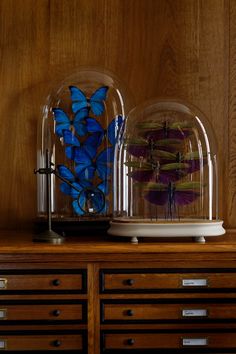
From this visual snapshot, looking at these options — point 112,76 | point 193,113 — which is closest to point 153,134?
point 193,113

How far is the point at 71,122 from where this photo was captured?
79.2 inches

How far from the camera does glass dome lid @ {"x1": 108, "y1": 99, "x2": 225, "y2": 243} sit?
184 cm

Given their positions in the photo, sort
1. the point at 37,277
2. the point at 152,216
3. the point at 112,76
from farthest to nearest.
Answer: the point at 112,76, the point at 152,216, the point at 37,277

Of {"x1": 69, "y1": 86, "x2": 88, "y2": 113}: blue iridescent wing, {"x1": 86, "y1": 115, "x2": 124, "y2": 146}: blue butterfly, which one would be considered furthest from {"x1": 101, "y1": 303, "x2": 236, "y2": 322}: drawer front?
{"x1": 69, "y1": 86, "x2": 88, "y2": 113}: blue iridescent wing

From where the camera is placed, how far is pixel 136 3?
2133 millimetres

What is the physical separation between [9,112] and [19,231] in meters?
0.43

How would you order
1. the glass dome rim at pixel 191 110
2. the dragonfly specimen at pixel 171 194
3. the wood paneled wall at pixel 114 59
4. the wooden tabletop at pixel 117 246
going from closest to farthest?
the wooden tabletop at pixel 117 246 < the dragonfly specimen at pixel 171 194 < the glass dome rim at pixel 191 110 < the wood paneled wall at pixel 114 59

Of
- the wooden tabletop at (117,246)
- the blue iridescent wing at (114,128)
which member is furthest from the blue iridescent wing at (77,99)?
the wooden tabletop at (117,246)

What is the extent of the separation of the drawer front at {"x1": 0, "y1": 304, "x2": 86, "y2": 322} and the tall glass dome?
0.41m

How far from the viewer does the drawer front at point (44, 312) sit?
5.39 feet

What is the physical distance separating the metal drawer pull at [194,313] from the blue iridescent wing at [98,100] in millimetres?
755

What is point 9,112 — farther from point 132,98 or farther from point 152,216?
point 152,216

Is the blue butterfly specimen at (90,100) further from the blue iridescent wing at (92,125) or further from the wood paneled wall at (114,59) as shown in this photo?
the wood paneled wall at (114,59)

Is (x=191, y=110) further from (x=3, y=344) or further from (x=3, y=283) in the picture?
(x=3, y=344)
